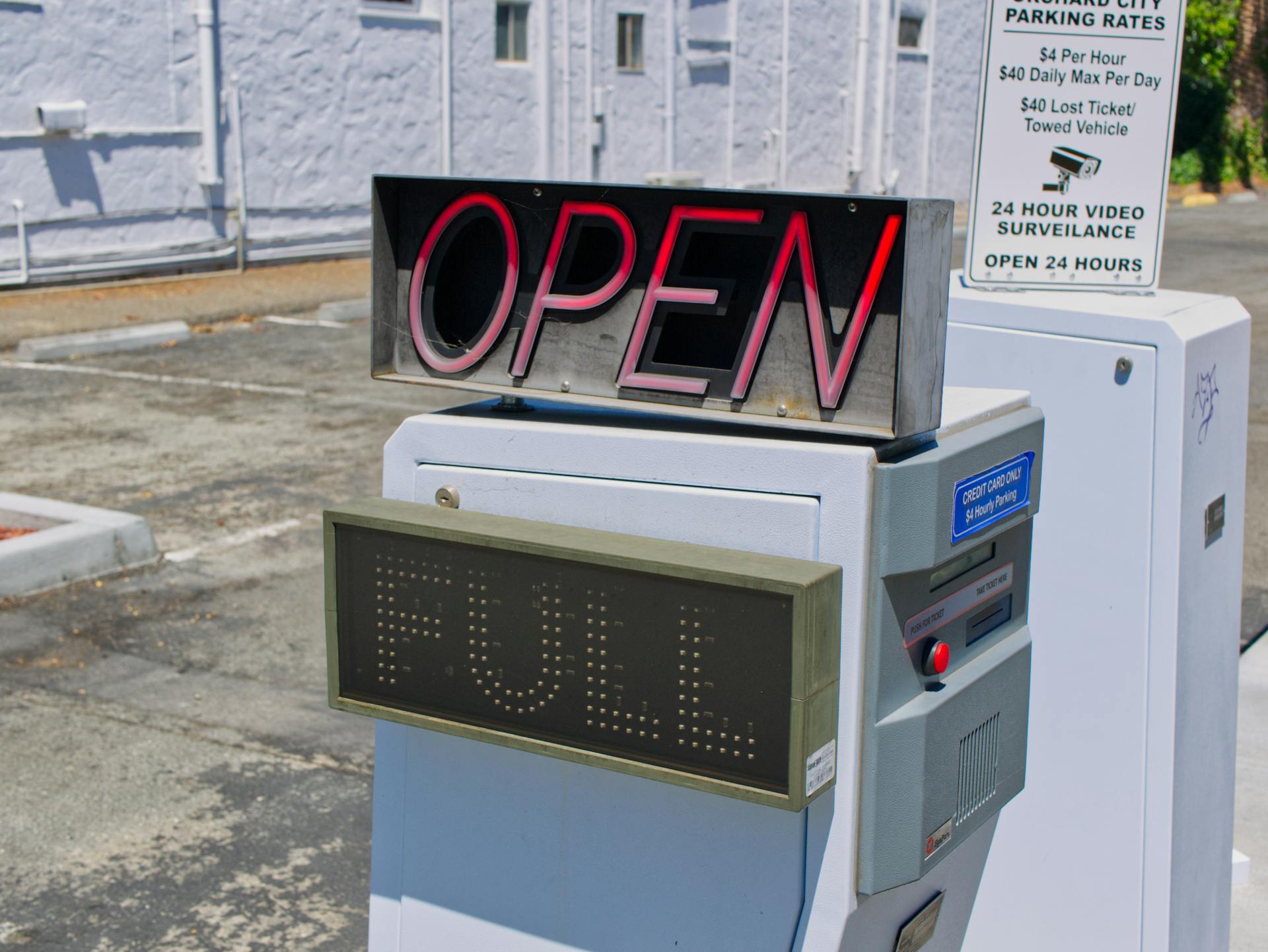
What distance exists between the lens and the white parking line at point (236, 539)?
6820 mm

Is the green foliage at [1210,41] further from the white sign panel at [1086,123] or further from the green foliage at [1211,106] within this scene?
the white sign panel at [1086,123]

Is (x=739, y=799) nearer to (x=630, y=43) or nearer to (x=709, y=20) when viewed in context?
(x=630, y=43)

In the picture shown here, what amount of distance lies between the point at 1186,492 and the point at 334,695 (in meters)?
1.58

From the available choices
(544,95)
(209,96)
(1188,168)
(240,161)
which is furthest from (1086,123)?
(1188,168)

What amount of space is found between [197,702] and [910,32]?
22.5 meters

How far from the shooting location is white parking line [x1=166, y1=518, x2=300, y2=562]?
269 inches

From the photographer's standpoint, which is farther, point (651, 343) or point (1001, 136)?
point (1001, 136)

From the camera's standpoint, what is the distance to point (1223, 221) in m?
24.0

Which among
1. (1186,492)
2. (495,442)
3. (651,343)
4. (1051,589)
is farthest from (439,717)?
(1186,492)

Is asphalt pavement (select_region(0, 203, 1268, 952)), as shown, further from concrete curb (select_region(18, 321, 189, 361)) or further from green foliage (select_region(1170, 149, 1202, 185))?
green foliage (select_region(1170, 149, 1202, 185))

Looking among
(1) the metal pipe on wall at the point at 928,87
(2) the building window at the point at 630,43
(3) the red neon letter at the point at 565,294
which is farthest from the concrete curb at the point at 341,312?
(1) the metal pipe on wall at the point at 928,87

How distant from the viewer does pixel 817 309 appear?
2.11 m

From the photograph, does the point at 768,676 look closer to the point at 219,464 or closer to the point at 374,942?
the point at 374,942

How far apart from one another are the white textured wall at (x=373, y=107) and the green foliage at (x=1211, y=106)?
6257 mm
